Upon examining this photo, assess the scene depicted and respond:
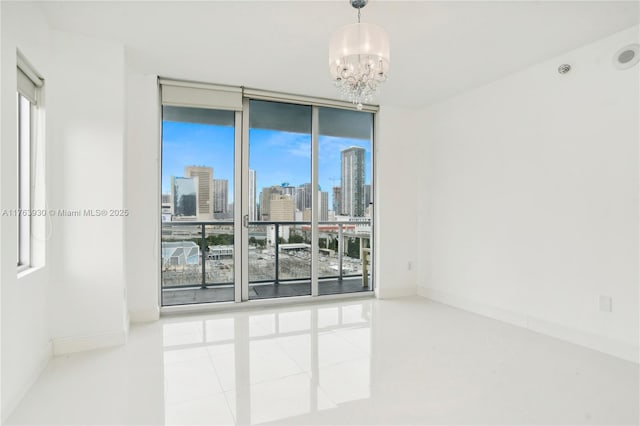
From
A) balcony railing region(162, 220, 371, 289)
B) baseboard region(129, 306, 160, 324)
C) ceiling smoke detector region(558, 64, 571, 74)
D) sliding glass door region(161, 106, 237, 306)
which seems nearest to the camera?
ceiling smoke detector region(558, 64, 571, 74)

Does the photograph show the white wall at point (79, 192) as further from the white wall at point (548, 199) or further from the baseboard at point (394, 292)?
the white wall at point (548, 199)

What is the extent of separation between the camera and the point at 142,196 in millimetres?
3496

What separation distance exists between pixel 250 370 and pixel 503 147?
328 centimetres

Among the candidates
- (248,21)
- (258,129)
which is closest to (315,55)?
(248,21)

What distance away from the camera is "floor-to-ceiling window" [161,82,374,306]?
389 cm

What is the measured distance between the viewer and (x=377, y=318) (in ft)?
12.0

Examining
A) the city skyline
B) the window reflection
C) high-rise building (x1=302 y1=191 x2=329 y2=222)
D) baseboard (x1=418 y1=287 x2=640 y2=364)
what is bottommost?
the window reflection

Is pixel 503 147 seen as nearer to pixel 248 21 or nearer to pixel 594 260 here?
pixel 594 260

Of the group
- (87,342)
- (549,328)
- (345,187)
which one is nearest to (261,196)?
(345,187)

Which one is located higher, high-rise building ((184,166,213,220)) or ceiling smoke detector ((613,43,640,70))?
ceiling smoke detector ((613,43,640,70))

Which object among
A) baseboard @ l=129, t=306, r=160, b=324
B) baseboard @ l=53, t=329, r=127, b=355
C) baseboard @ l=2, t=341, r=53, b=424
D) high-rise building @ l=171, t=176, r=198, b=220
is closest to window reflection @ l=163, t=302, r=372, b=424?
baseboard @ l=129, t=306, r=160, b=324

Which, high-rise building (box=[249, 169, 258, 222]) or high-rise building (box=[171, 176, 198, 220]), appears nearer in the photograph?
high-rise building (box=[171, 176, 198, 220])

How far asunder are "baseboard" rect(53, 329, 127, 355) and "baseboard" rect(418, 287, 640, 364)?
358 centimetres

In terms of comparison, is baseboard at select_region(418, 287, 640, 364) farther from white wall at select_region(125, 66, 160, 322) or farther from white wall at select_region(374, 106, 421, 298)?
white wall at select_region(125, 66, 160, 322)
